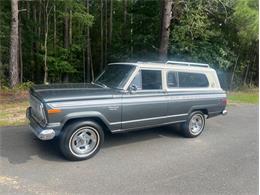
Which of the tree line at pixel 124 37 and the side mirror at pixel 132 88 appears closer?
the side mirror at pixel 132 88

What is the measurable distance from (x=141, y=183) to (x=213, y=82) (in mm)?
3687

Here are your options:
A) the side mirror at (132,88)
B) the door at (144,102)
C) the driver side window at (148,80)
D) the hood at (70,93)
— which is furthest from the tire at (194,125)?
the hood at (70,93)

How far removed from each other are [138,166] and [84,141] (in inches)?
41.8

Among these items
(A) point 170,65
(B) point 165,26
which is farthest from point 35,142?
(B) point 165,26

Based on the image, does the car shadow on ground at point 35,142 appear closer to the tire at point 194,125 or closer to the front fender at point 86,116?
the tire at point 194,125

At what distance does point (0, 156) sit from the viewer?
15.9 feet

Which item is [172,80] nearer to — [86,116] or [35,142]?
[86,116]

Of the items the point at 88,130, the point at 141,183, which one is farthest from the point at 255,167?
the point at 88,130

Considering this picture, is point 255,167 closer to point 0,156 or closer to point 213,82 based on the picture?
point 213,82

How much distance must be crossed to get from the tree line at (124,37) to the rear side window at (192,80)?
622 centimetres

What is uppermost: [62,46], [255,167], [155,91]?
[62,46]

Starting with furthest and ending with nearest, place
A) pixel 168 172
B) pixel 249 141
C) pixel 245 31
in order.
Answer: pixel 245 31, pixel 249 141, pixel 168 172

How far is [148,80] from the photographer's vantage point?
5.66 meters

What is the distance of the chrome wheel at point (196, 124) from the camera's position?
6.50 metres
